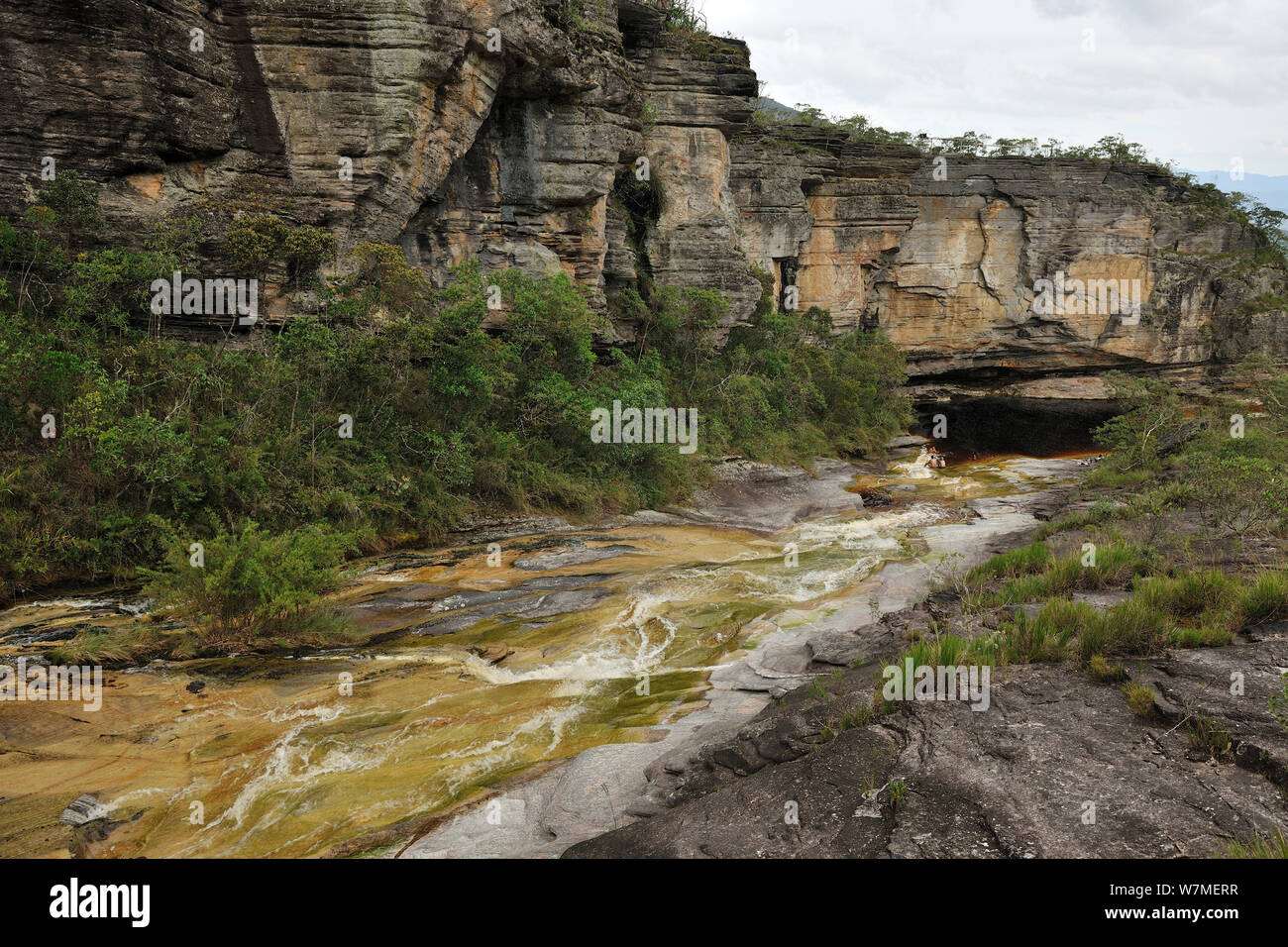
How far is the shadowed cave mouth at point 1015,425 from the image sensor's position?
36.5 meters

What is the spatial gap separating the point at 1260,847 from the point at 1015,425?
41062mm

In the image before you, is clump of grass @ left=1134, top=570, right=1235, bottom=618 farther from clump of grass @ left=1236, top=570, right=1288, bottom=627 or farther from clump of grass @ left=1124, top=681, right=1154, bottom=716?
clump of grass @ left=1124, top=681, right=1154, bottom=716

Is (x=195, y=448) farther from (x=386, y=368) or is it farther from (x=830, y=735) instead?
(x=830, y=735)

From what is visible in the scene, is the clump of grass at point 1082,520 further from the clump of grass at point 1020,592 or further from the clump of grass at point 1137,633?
the clump of grass at point 1137,633

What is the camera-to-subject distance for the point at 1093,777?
4.40m

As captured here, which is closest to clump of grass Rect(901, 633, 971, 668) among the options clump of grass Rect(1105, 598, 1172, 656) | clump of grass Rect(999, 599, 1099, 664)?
clump of grass Rect(999, 599, 1099, 664)

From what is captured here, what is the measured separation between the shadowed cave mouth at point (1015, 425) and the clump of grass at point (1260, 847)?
110 ft

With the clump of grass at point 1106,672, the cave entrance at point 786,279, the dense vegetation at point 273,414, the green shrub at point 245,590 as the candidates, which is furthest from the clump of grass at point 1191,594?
the cave entrance at point 786,279

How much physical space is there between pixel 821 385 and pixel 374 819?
27.4 m

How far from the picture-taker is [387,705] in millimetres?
7637

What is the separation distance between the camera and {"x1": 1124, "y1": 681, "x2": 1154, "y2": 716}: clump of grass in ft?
16.4
